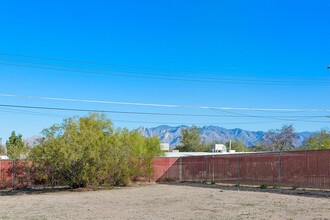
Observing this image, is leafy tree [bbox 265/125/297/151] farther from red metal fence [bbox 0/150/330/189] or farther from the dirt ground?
the dirt ground

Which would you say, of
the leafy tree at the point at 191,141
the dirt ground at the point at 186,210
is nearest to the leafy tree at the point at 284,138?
the leafy tree at the point at 191,141

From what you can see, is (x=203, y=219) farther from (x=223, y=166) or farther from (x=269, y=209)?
(x=223, y=166)

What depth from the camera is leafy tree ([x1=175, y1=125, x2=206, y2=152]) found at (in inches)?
3644

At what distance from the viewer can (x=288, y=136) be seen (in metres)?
91.1

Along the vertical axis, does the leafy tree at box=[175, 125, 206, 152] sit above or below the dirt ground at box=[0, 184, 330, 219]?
above

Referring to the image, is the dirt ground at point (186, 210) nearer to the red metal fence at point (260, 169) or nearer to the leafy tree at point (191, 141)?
the red metal fence at point (260, 169)

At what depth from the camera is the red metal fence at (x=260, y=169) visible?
26.0 m

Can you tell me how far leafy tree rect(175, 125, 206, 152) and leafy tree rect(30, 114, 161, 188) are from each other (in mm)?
59295

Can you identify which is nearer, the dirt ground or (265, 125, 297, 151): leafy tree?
the dirt ground

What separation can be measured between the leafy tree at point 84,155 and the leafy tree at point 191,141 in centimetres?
5930

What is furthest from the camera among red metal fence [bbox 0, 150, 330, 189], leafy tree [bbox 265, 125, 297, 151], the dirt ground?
leafy tree [bbox 265, 125, 297, 151]

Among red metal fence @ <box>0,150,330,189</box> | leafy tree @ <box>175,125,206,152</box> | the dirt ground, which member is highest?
leafy tree @ <box>175,125,206,152</box>

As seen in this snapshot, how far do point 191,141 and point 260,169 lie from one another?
2512 inches

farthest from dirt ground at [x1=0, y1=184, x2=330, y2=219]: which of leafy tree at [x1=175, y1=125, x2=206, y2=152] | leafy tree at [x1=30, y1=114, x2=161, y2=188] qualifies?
leafy tree at [x1=175, y1=125, x2=206, y2=152]
